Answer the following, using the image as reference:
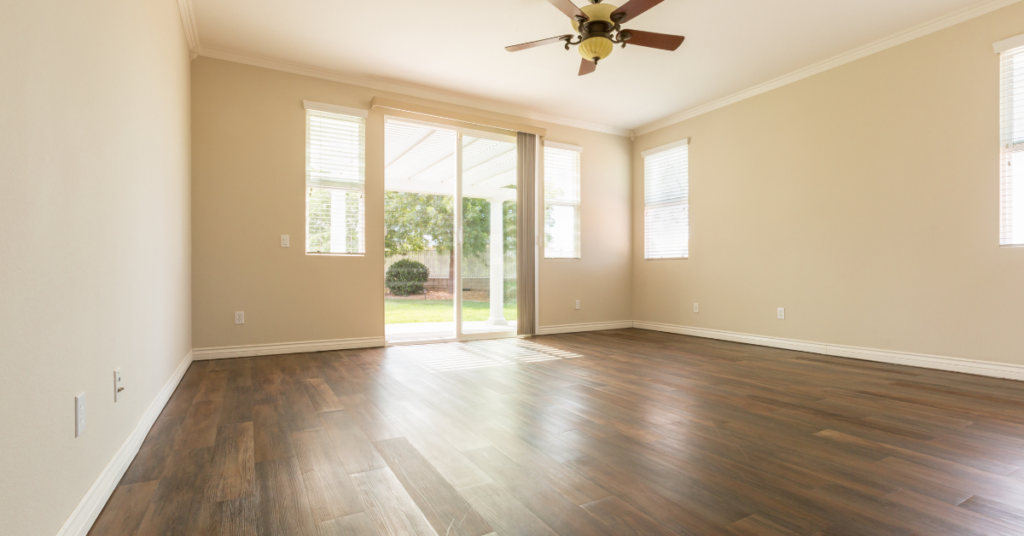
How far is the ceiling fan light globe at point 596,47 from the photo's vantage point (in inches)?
131

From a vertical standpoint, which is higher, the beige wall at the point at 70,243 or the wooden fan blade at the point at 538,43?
the wooden fan blade at the point at 538,43

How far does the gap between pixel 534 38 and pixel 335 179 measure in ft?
7.70

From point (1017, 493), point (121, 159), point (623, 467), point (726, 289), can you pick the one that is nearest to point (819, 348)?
point (726, 289)

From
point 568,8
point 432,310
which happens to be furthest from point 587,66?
point 432,310

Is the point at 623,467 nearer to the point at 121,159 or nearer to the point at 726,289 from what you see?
the point at 121,159

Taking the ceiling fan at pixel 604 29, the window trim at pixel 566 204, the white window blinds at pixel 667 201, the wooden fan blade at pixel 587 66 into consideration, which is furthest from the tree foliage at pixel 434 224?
the ceiling fan at pixel 604 29

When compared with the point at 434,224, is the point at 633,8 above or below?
above

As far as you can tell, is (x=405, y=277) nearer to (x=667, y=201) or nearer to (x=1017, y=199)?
(x=667, y=201)

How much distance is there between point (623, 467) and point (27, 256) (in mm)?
1958

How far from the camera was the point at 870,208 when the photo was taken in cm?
427

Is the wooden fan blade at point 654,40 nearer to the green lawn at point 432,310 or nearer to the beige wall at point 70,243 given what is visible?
the beige wall at point 70,243

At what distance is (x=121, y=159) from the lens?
1.97m

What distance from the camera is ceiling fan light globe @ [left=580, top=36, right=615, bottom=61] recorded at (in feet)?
10.9

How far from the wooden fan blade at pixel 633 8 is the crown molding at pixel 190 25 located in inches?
121
